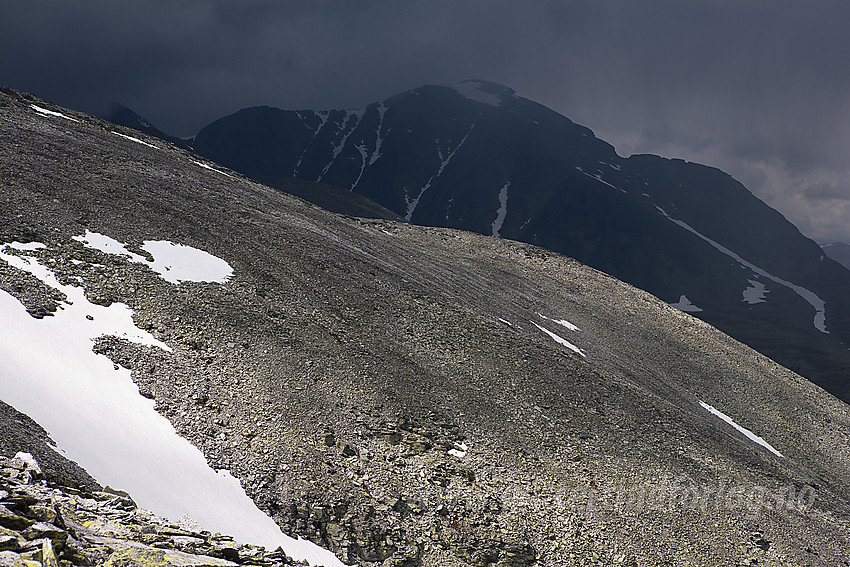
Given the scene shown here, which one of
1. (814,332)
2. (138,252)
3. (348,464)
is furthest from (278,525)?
(814,332)

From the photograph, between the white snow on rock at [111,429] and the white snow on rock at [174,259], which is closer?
the white snow on rock at [111,429]

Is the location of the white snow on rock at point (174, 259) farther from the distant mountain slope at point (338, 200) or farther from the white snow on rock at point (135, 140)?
the distant mountain slope at point (338, 200)

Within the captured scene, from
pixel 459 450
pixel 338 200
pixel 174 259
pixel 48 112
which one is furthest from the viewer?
pixel 338 200

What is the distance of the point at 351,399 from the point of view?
77.6 feet

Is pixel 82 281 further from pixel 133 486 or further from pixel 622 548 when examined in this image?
pixel 622 548

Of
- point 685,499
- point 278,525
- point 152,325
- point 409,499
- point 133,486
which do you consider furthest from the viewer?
point 685,499

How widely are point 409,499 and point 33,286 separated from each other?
57.1 ft

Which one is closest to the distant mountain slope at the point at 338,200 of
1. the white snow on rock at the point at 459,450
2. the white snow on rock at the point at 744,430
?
the white snow on rock at the point at 744,430

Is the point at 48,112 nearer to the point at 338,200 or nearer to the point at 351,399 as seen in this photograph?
the point at 351,399

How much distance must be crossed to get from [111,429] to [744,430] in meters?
40.5

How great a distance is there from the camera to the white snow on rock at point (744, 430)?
125 ft

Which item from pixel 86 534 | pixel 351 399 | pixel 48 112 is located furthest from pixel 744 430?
pixel 48 112

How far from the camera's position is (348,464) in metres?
20.4

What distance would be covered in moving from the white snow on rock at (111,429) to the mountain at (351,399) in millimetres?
86
